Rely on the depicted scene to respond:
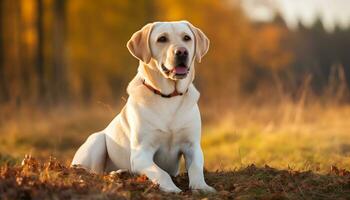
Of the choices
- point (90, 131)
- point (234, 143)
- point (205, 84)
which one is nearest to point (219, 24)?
point (205, 84)

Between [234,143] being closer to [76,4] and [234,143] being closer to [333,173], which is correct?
[333,173]

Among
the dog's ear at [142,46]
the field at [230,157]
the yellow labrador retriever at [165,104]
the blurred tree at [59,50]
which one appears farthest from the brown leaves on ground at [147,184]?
the blurred tree at [59,50]

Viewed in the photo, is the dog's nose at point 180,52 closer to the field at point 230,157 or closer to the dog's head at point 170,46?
the dog's head at point 170,46

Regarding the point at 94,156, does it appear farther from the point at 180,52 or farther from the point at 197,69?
the point at 197,69

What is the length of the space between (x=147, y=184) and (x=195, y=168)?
53 cm

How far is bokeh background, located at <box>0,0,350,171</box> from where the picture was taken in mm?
12516

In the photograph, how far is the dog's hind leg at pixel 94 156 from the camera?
640 cm

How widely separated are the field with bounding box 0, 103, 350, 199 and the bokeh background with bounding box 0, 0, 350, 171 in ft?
0.16

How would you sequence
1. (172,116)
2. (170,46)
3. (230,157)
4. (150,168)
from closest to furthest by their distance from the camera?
(150,168) < (170,46) < (172,116) < (230,157)

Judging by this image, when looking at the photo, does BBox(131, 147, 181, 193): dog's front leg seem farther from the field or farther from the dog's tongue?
the dog's tongue

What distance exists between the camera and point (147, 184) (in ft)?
17.0

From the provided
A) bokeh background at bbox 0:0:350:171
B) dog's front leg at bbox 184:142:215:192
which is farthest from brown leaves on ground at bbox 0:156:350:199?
bokeh background at bbox 0:0:350:171

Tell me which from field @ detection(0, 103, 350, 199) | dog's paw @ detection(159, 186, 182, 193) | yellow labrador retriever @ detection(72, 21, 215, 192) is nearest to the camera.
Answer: field @ detection(0, 103, 350, 199)

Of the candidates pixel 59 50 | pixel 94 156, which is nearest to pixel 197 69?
pixel 59 50
